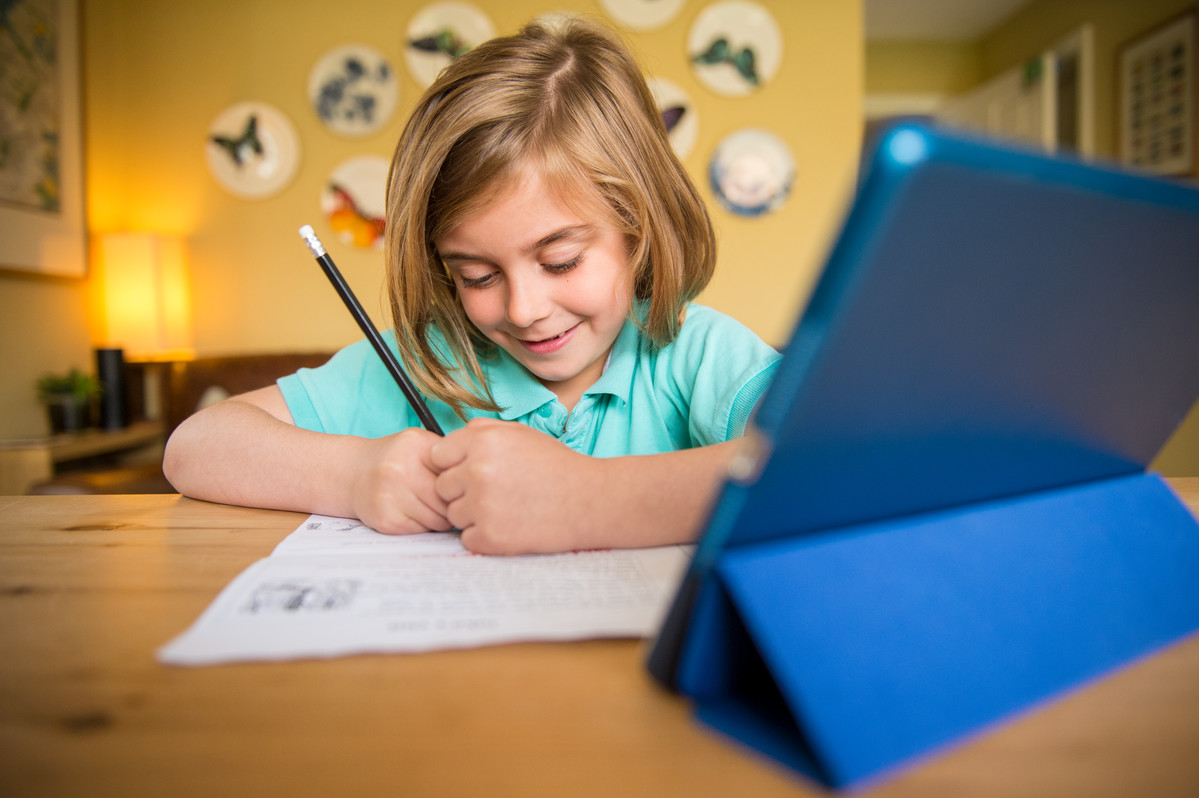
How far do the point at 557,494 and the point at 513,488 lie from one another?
1.0 inches

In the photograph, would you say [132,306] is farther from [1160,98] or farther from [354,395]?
[1160,98]

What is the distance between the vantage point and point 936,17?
4.13 meters

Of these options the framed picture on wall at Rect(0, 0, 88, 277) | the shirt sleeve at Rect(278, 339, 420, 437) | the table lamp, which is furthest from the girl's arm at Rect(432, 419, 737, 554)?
the table lamp

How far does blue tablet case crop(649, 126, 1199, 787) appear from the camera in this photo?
0.63 ft

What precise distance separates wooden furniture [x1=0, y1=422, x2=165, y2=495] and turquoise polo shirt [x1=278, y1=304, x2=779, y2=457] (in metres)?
1.59

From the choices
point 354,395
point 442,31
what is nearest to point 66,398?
point 442,31

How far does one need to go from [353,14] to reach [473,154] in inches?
95.5

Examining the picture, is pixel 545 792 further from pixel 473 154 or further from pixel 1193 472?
pixel 1193 472

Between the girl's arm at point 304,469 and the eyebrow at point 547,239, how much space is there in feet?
0.68

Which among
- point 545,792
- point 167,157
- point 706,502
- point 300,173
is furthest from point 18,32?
point 545,792

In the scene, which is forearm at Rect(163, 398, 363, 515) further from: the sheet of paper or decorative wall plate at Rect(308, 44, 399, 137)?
decorative wall plate at Rect(308, 44, 399, 137)

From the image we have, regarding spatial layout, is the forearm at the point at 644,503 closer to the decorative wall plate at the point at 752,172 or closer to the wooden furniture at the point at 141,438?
the wooden furniture at the point at 141,438

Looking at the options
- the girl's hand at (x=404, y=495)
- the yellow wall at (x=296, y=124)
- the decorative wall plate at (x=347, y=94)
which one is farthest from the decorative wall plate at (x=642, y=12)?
the girl's hand at (x=404, y=495)

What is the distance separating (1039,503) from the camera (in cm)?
32
